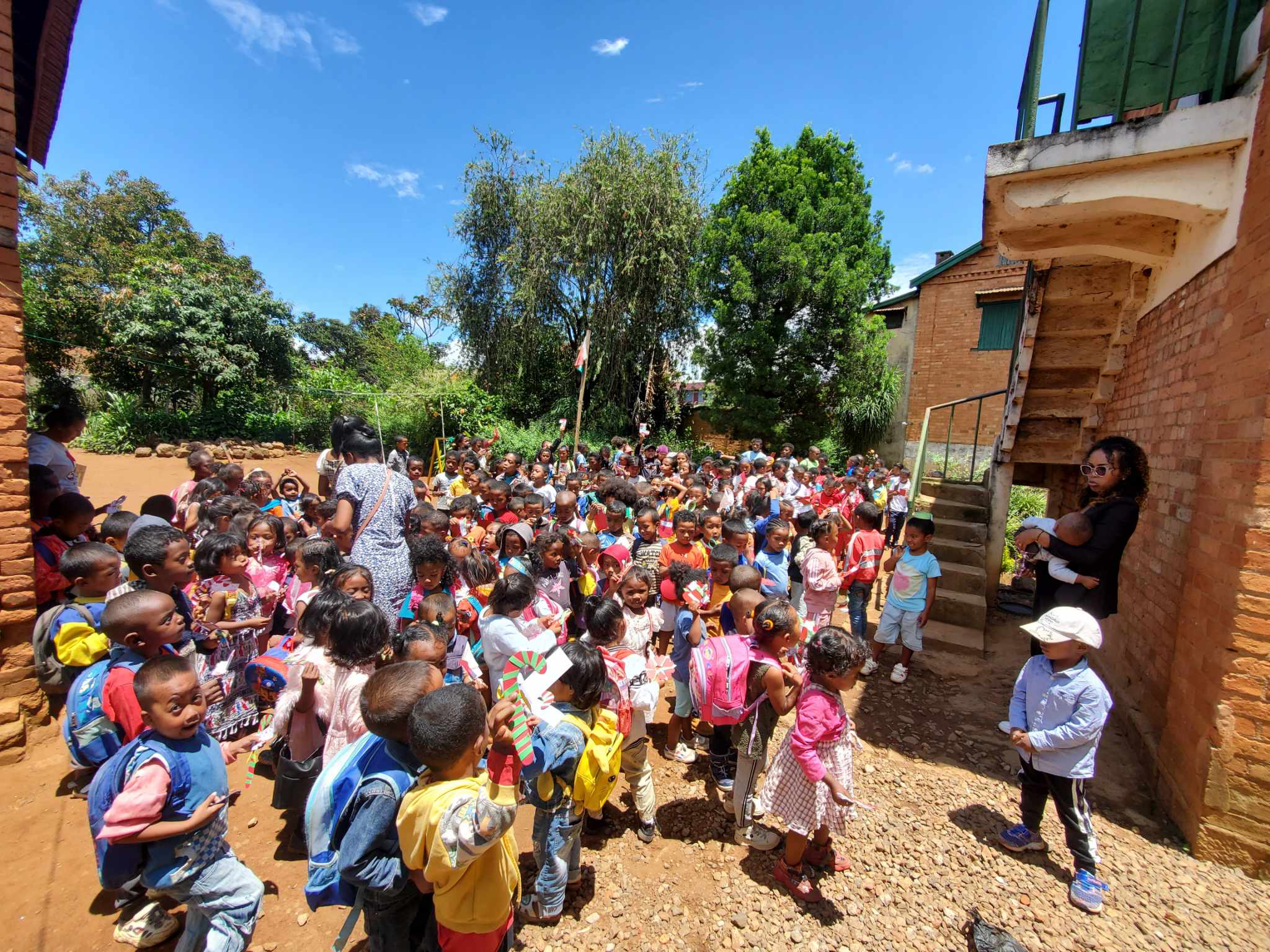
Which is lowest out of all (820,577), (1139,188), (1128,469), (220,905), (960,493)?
(220,905)

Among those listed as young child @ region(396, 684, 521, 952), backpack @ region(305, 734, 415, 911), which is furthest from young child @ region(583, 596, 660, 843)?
backpack @ region(305, 734, 415, 911)

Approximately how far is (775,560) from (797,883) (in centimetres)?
209

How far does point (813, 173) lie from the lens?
518 inches

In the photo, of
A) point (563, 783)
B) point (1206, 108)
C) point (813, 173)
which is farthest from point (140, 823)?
point (813, 173)

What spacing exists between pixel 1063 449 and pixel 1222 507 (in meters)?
3.59

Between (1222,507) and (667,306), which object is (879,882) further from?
(667,306)

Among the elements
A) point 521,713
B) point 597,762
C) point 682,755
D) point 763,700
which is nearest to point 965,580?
point 682,755

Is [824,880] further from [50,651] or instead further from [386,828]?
[50,651]

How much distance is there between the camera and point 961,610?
5.58 m

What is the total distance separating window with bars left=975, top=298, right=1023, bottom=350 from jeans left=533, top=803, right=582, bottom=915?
55.6 feet

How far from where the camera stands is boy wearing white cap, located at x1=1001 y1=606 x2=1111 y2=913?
7.97ft

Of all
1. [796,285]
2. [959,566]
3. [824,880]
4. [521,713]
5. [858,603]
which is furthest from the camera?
[796,285]

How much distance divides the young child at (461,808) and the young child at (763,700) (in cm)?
136

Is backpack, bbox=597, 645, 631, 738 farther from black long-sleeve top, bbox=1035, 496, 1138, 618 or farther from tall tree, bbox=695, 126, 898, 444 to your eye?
tall tree, bbox=695, 126, 898, 444
